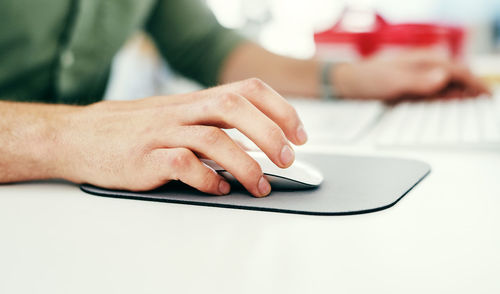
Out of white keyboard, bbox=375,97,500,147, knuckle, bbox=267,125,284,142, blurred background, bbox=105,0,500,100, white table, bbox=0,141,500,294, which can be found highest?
blurred background, bbox=105,0,500,100

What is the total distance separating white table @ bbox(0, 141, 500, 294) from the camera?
0.25 metres

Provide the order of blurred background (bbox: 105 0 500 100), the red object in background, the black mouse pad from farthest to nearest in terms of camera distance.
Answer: blurred background (bbox: 105 0 500 100) < the red object in background < the black mouse pad

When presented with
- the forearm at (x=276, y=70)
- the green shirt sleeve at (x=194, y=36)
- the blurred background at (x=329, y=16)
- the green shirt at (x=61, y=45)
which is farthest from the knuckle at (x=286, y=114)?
the blurred background at (x=329, y=16)

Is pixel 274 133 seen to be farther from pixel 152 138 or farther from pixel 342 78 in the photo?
pixel 342 78

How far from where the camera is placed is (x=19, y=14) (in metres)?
0.73

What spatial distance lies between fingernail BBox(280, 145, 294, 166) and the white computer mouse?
0.01 metres

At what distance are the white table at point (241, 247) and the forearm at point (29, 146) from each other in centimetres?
3

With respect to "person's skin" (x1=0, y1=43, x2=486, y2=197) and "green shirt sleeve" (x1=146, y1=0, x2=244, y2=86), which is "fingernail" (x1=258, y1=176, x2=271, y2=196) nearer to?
"person's skin" (x1=0, y1=43, x2=486, y2=197)

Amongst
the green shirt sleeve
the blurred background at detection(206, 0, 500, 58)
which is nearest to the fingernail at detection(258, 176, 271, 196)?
the green shirt sleeve

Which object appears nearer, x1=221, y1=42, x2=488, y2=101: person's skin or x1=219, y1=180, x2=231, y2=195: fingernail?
x1=219, y1=180, x2=231, y2=195: fingernail

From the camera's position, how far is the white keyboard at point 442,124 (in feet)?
2.05

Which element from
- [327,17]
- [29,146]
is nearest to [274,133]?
[29,146]

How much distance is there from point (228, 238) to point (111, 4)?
2.29 feet

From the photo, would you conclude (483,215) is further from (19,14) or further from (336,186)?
(19,14)
